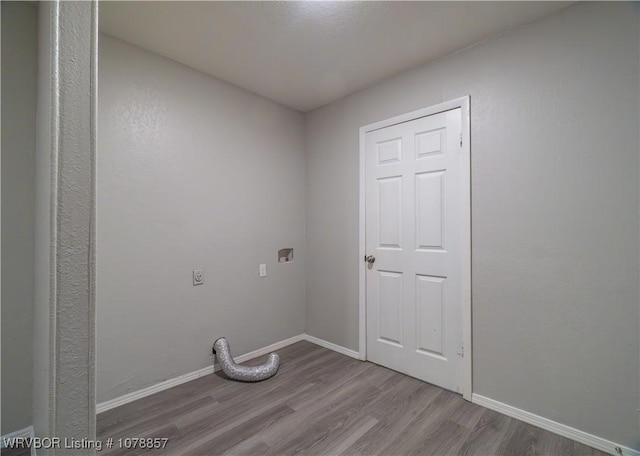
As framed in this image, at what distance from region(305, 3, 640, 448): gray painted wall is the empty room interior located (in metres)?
0.01

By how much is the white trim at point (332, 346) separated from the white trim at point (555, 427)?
104cm

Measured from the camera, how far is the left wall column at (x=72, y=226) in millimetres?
859

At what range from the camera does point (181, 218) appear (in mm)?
2305

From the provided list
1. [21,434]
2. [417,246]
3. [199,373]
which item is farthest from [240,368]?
[417,246]

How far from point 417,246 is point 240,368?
172 centimetres

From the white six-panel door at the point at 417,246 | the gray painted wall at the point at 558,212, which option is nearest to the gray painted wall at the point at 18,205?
the white six-panel door at the point at 417,246

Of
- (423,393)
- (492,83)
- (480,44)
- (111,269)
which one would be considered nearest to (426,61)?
(480,44)

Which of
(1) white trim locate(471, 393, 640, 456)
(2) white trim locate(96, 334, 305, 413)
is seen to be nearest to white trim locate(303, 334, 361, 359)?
(2) white trim locate(96, 334, 305, 413)

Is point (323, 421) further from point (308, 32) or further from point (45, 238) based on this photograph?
point (308, 32)

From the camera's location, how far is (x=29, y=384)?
1693 millimetres

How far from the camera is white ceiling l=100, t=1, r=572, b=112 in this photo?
5.66ft

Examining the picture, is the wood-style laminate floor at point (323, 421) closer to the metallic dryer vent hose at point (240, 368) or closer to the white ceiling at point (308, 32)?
the metallic dryer vent hose at point (240, 368)

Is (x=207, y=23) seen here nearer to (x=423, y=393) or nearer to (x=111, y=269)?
(x=111, y=269)

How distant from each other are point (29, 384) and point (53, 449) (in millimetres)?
1287
